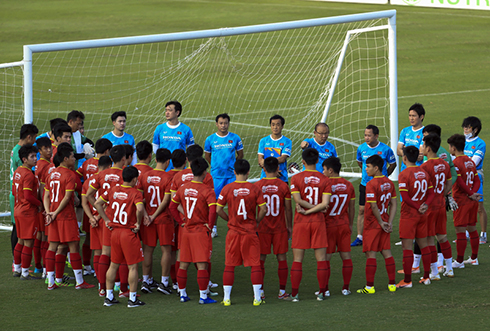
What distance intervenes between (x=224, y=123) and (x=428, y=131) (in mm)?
2756

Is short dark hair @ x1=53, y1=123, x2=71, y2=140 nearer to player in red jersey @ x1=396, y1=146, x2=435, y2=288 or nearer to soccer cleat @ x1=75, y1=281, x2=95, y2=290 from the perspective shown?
soccer cleat @ x1=75, y1=281, x2=95, y2=290

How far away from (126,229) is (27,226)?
5.53 feet

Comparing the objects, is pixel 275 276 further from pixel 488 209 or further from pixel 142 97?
pixel 142 97

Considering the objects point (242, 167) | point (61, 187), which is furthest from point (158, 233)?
point (242, 167)

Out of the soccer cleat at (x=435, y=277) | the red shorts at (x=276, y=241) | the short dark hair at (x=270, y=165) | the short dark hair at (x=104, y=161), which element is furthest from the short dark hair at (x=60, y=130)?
the soccer cleat at (x=435, y=277)

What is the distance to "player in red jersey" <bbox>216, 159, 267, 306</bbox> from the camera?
6945 millimetres

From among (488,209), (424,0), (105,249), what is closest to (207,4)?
(424,0)

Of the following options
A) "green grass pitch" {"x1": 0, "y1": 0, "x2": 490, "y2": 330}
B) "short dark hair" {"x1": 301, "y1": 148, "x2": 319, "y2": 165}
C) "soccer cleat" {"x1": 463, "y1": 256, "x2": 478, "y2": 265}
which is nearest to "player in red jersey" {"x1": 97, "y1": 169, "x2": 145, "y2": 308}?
"green grass pitch" {"x1": 0, "y1": 0, "x2": 490, "y2": 330}

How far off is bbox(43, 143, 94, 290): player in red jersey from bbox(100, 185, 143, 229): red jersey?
0.76 meters

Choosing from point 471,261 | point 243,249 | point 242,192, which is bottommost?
point 471,261

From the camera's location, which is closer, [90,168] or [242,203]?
[242,203]

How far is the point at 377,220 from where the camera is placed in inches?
288

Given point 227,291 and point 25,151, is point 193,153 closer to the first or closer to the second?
point 227,291

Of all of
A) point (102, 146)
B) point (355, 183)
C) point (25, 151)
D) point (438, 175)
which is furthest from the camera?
point (355, 183)
